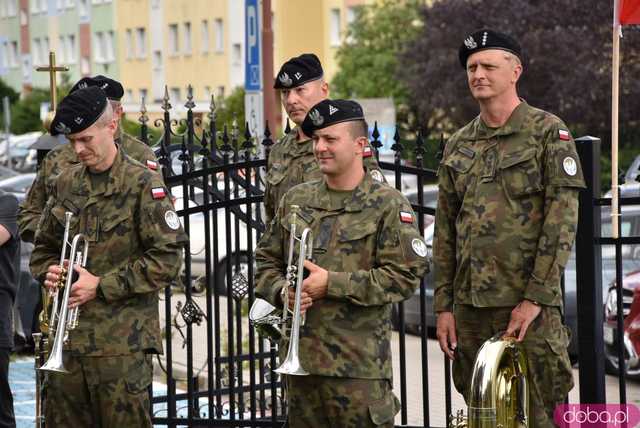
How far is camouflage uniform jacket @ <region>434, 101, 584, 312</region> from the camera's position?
599cm

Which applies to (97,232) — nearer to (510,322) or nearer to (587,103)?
(510,322)

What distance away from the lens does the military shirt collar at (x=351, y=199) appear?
5863mm

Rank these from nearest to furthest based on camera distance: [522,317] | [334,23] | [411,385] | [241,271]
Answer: [522,317], [241,271], [411,385], [334,23]

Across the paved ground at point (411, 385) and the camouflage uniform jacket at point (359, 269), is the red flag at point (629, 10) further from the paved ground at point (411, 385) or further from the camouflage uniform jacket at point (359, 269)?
the paved ground at point (411, 385)

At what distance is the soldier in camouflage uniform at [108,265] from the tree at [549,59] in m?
35.7

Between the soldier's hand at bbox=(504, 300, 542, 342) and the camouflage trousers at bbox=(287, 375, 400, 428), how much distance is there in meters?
0.55

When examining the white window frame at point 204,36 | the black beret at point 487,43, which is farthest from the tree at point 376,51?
the black beret at point 487,43

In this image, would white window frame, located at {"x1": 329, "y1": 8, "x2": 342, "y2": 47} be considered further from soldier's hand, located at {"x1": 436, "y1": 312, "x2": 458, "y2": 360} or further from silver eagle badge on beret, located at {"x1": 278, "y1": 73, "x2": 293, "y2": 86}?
Answer: soldier's hand, located at {"x1": 436, "y1": 312, "x2": 458, "y2": 360}

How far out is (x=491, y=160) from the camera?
616cm

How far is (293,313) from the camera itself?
18.7 feet

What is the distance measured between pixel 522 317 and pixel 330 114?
1109 millimetres

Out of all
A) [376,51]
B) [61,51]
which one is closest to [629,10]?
[376,51]

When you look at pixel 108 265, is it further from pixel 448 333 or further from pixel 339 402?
pixel 448 333

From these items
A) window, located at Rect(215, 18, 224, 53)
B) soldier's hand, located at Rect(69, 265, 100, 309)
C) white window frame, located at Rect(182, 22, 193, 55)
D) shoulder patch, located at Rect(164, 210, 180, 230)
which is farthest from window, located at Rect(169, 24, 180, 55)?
soldier's hand, located at Rect(69, 265, 100, 309)
